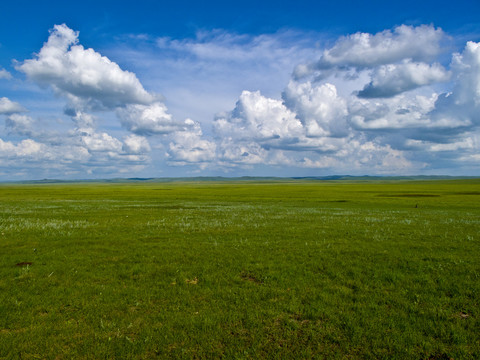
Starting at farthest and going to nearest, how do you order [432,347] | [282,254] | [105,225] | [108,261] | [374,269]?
1. [105,225]
2. [282,254]
3. [108,261]
4. [374,269]
5. [432,347]

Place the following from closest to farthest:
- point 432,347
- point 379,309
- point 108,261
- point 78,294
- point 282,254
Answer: point 432,347, point 379,309, point 78,294, point 108,261, point 282,254

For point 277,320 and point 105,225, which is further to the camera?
point 105,225

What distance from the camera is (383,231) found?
26.3m

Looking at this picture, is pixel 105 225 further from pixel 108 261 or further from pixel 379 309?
pixel 379 309

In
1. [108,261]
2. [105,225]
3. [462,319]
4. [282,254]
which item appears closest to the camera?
[462,319]

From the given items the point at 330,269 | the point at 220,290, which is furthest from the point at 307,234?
the point at 220,290

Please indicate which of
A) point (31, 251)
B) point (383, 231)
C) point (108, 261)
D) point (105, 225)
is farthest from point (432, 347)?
point (105, 225)

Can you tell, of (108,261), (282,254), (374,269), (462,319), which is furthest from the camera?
(282,254)

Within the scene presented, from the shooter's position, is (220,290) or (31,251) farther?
(31,251)

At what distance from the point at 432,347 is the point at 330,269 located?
6.60 metres

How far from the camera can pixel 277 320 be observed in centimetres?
994

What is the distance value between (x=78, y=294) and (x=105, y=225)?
2011 centimetres

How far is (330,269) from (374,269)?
221 centimetres

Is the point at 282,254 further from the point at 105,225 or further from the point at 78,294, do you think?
the point at 105,225
